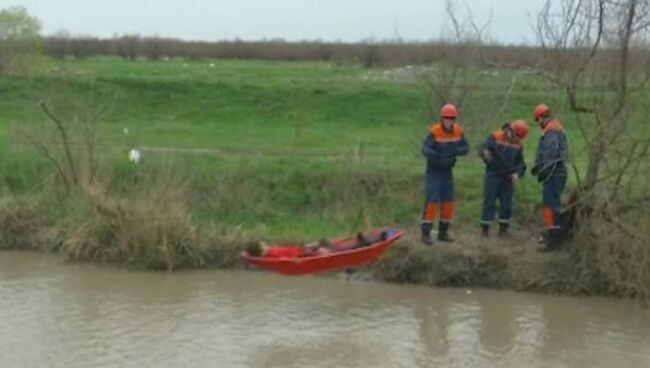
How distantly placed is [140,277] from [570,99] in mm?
6553

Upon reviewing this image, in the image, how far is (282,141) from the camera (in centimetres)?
2289

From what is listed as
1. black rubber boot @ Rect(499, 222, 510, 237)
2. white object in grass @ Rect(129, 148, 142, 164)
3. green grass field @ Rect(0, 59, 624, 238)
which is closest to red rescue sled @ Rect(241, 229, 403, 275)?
black rubber boot @ Rect(499, 222, 510, 237)

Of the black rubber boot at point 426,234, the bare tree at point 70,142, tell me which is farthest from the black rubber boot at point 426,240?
the bare tree at point 70,142

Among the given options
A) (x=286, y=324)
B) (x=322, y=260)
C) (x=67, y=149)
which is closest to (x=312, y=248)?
(x=322, y=260)

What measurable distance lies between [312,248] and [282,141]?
386 inches

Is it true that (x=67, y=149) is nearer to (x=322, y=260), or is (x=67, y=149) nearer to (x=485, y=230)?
(x=322, y=260)

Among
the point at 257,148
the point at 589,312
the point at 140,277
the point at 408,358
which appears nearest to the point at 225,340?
the point at 408,358

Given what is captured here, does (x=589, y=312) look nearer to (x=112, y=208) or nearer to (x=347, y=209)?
(x=347, y=209)

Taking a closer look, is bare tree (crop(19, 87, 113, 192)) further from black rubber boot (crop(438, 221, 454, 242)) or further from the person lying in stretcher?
black rubber boot (crop(438, 221, 454, 242))

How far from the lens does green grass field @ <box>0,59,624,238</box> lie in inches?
671

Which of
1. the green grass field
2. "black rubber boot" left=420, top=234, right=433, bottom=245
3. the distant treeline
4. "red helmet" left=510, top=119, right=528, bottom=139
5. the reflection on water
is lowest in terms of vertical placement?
the reflection on water

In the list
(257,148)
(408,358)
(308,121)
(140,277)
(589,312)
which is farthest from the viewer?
(308,121)

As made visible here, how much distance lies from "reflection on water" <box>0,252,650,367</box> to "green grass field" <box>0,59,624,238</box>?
7.14 ft

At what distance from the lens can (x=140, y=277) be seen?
49.0 feet
